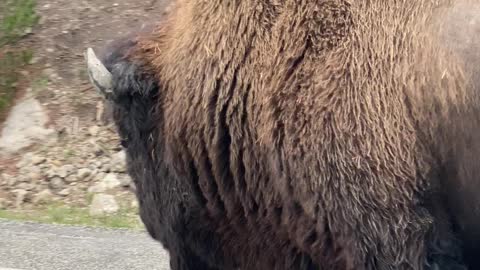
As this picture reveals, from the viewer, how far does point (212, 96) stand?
3.80 metres

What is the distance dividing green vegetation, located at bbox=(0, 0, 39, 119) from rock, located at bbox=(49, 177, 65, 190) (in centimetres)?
155

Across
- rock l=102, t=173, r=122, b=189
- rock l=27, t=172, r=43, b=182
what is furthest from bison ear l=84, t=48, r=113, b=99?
rock l=27, t=172, r=43, b=182

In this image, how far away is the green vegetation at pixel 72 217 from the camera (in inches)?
341

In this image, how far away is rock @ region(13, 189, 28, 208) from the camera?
9891mm

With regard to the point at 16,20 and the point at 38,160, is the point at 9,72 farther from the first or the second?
the point at 38,160

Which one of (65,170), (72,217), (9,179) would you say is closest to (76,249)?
(72,217)

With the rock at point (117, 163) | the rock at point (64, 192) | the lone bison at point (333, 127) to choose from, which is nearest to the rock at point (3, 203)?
the rock at point (64, 192)

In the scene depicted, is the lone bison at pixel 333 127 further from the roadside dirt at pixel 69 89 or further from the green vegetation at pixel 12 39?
the green vegetation at pixel 12 39

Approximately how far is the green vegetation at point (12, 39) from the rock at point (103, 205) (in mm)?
2369

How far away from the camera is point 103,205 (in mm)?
9500

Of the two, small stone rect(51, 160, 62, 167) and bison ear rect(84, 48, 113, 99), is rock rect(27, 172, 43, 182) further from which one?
bison ear rect(84, 48, 113, 99)

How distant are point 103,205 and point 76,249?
2.46 metres

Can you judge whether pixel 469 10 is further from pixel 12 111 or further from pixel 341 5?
pixel 12 111

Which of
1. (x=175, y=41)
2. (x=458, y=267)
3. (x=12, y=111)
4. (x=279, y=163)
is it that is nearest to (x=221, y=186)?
(x=279, y=163)
